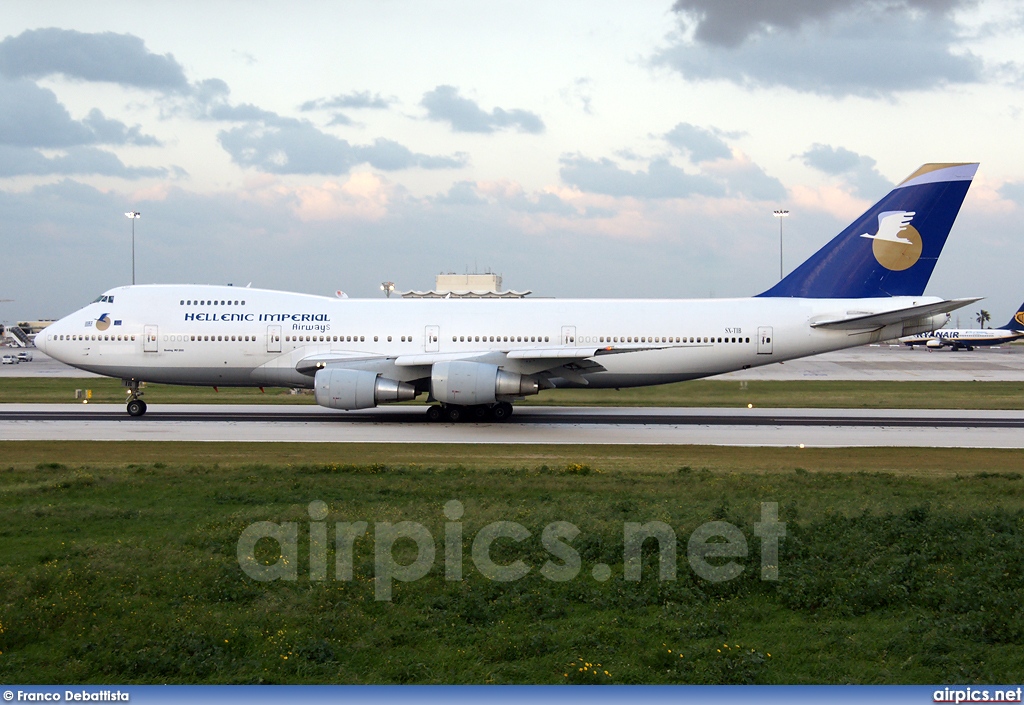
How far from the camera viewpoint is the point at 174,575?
11.4 meters

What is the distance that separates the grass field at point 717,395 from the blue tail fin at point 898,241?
7.18 metres

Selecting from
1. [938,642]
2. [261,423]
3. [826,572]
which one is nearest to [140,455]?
[261,423]

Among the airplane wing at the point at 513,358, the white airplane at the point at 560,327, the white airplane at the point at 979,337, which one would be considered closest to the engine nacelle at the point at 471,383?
the airplane wing at the point at 513,358

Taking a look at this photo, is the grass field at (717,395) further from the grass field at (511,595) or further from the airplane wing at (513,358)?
the grass field at (511,595)

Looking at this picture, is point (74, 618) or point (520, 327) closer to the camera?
point (74, 618)

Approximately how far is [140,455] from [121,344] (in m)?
11.2

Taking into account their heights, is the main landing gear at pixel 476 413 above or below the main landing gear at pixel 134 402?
below

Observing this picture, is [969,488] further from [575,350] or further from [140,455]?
[140,455]

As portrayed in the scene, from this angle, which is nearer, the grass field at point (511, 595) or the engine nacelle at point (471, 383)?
the grass field at point (511, 595)

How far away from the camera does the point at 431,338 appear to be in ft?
106

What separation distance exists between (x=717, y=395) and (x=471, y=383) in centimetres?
1928

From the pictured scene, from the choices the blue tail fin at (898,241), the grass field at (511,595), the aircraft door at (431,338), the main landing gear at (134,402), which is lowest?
the grass field at (511,595)

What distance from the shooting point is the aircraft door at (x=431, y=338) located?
1266 inches

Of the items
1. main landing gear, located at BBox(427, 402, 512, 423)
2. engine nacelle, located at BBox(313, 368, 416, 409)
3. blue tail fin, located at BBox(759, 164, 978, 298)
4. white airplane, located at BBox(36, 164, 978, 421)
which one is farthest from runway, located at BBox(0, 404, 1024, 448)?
blue tail fin, located at BBox(759, 164, 978, 298)
